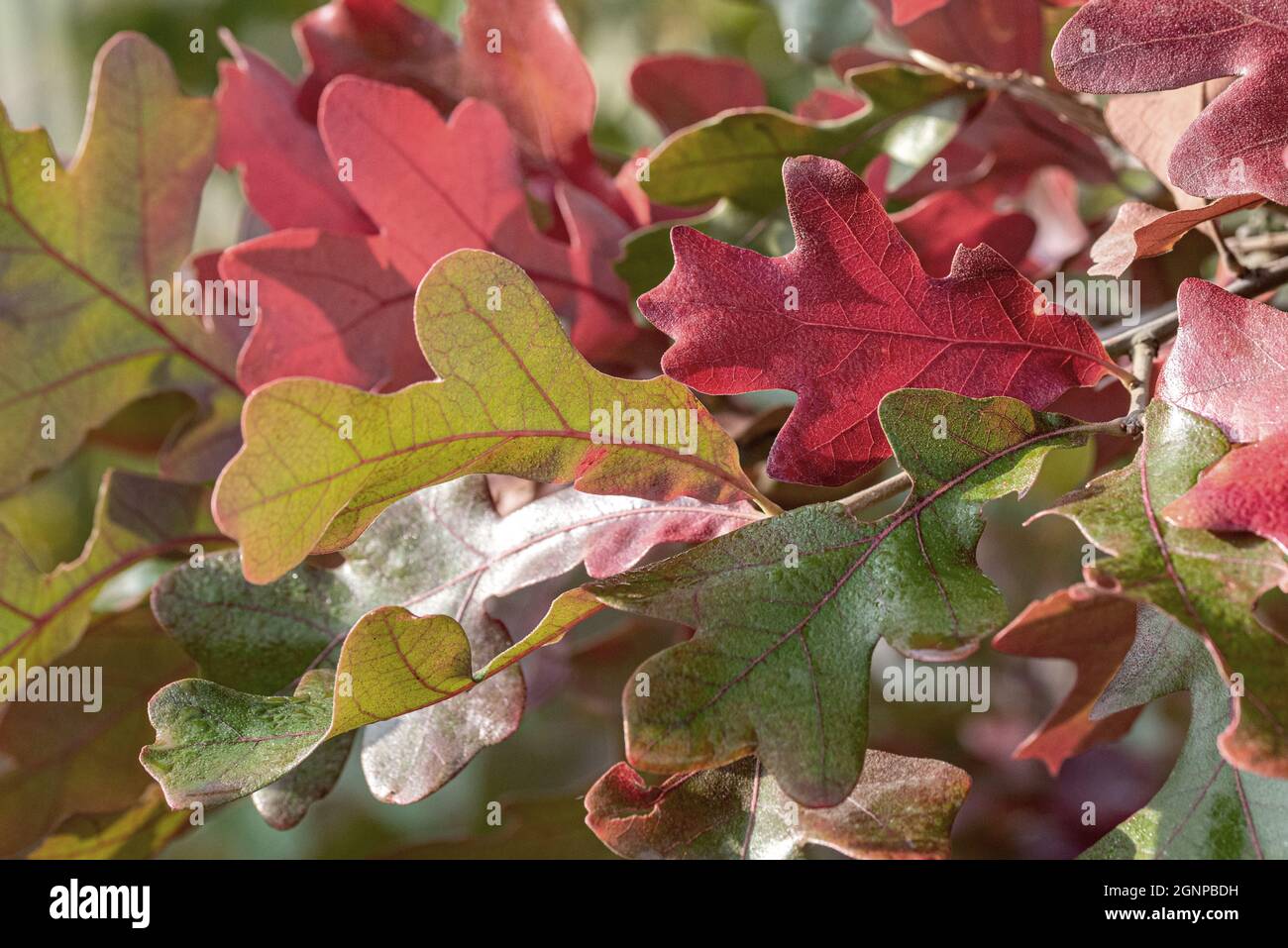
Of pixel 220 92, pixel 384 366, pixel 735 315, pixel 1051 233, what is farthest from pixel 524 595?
pixel 1051 233

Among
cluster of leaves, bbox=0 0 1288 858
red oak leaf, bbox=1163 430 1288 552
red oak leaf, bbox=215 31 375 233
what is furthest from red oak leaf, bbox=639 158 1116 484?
red oak leaf, bbox=215 31 375 233

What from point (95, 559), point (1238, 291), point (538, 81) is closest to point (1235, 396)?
point (1238, 291)

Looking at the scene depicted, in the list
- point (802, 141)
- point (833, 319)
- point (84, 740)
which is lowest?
point (84, 740)

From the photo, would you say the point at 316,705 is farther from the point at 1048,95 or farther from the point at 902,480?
the point at 1048,95

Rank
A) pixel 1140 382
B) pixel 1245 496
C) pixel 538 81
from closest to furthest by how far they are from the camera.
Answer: pixel 1245 496 < pixel 1140 382 < pixel 538 81

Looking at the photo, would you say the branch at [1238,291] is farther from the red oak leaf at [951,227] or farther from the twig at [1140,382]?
the red oak leaf at [951,227]
